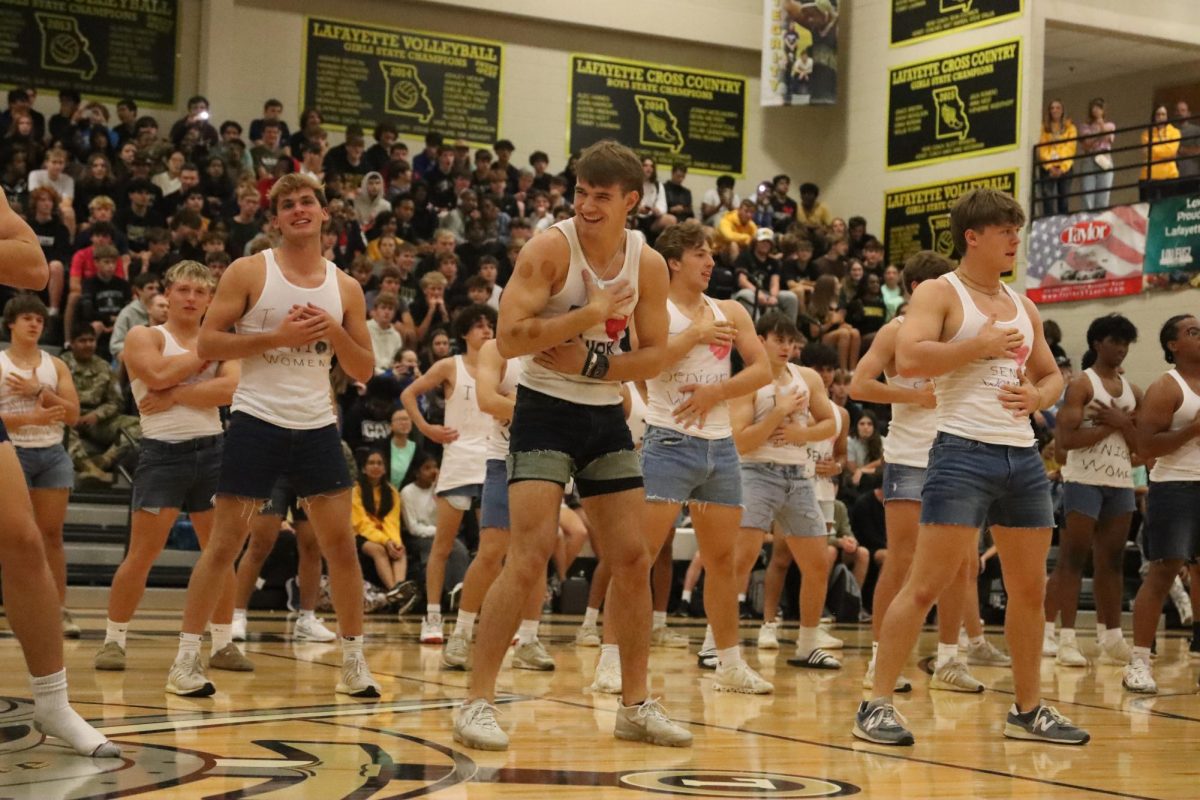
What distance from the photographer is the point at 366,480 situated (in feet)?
38.5

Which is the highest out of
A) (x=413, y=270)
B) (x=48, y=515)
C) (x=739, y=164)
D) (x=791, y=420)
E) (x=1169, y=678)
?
(x=739, y=164)

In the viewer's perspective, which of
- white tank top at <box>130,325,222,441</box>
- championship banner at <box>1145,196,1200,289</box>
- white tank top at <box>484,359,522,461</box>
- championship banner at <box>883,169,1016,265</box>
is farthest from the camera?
championship banner at <box>883,169,1016,265</box>

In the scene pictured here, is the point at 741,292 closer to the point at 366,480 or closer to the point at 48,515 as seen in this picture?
the point at 366,480

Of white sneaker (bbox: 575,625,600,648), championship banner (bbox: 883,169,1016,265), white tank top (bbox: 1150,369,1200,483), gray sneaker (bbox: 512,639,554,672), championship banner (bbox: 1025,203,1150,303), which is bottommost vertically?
white sneaker (bbox: 575,625,600,648)

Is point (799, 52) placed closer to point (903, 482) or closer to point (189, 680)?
point (903, 482)

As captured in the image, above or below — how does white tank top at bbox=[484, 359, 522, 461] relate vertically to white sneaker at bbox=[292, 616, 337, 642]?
above

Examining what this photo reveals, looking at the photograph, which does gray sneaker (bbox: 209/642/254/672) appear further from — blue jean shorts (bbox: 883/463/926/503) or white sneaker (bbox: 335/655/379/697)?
blue jean shorts (bbox: 883/463/926/503)

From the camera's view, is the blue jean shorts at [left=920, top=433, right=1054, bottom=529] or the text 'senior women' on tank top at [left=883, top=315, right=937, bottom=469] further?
the text 'senior women' on tank top at [left=883, top=315, right=937, bottom=469]

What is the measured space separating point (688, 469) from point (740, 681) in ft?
3.38

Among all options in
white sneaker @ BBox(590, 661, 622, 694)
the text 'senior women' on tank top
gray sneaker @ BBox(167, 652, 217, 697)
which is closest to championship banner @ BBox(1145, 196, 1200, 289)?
the text 'senior women' on tank top

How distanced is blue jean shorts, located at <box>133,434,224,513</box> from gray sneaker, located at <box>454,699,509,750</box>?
105 inches

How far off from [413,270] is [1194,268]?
8.88 m

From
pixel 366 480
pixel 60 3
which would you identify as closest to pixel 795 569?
pixel 366 480

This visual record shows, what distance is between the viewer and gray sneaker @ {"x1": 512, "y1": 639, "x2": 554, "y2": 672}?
7.59 metres
